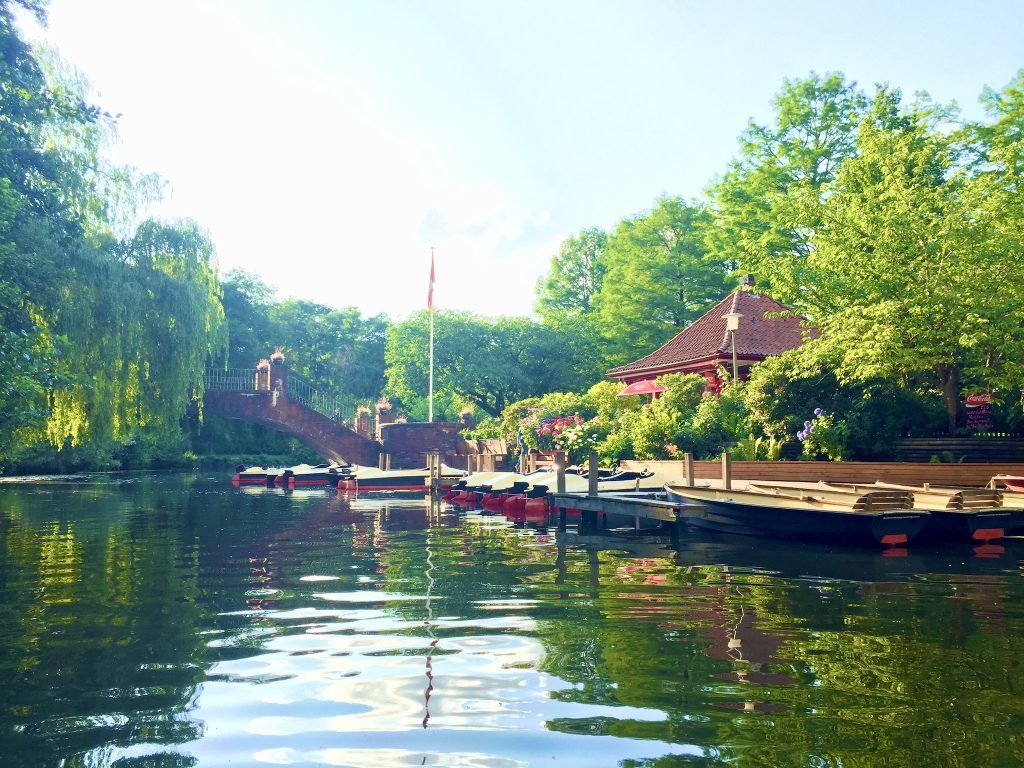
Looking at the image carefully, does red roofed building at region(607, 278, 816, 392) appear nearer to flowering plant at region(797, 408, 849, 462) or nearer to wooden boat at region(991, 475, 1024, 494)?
flowering plant at region(797, 408, 849, 462)

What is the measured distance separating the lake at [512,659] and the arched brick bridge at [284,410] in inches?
1073

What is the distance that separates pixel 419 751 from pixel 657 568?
828 cm

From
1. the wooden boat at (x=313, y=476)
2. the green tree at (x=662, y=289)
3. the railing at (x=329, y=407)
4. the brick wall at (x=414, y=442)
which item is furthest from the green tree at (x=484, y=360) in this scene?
the wooden boat at (x=313, y=476)

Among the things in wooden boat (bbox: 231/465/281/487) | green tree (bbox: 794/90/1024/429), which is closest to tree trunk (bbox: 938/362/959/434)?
green tree (bbox: 794/90/1024/429)

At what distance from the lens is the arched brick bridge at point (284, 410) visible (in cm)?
4106

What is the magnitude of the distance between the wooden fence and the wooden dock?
2.49 m

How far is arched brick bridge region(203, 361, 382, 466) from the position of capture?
135ft

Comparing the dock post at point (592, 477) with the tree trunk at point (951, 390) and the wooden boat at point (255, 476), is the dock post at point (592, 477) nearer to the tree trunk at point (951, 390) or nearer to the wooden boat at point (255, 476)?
the tree trunk at point (951, 390)

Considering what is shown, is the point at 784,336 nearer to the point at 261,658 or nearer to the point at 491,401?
the point at 491,401

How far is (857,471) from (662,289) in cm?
2794

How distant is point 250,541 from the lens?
16.4m

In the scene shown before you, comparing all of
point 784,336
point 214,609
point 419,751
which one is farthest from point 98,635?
point 784,336

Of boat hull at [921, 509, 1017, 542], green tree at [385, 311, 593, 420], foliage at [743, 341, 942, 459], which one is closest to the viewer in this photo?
boat hull at [921, 509, 1017, 542]

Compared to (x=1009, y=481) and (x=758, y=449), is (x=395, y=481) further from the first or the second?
(x=1009, y=481)
